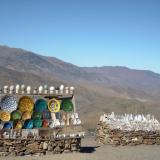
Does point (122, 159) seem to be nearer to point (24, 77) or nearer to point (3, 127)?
point (3, 127)

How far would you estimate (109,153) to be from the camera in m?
17.4

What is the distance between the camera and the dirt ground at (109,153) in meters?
15.6

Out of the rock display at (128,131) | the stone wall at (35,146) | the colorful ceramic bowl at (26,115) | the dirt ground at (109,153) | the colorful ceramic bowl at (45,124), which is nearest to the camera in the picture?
the stone wall at (35,146)

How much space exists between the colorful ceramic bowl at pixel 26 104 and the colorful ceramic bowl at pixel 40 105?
1.01 ft

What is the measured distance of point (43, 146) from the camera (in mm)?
16016

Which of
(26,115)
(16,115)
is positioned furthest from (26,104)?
(16,115)

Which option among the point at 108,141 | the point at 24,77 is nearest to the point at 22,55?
the point at 24,77

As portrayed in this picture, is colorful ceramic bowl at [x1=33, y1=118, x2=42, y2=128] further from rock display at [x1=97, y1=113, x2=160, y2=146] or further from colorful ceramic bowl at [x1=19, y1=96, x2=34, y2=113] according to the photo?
rock display at [x1=97, y1=113, x2=160, y2=146]

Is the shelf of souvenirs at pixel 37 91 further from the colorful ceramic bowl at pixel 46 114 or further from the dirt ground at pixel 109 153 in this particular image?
the dirt ground at pixel 109 153

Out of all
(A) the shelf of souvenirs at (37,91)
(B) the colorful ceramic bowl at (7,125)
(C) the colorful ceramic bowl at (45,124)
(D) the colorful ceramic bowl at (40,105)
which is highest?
(A) the shelf of souvenirs at (37,91)

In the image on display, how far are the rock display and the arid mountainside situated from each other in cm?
1241

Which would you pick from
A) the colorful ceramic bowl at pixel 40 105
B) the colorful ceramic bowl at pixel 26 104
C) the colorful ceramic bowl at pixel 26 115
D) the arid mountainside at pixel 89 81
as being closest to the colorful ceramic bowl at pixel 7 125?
the colorful ceramic bowl at pixel 26 115

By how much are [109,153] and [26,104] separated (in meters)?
3.89

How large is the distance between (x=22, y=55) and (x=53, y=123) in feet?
317
